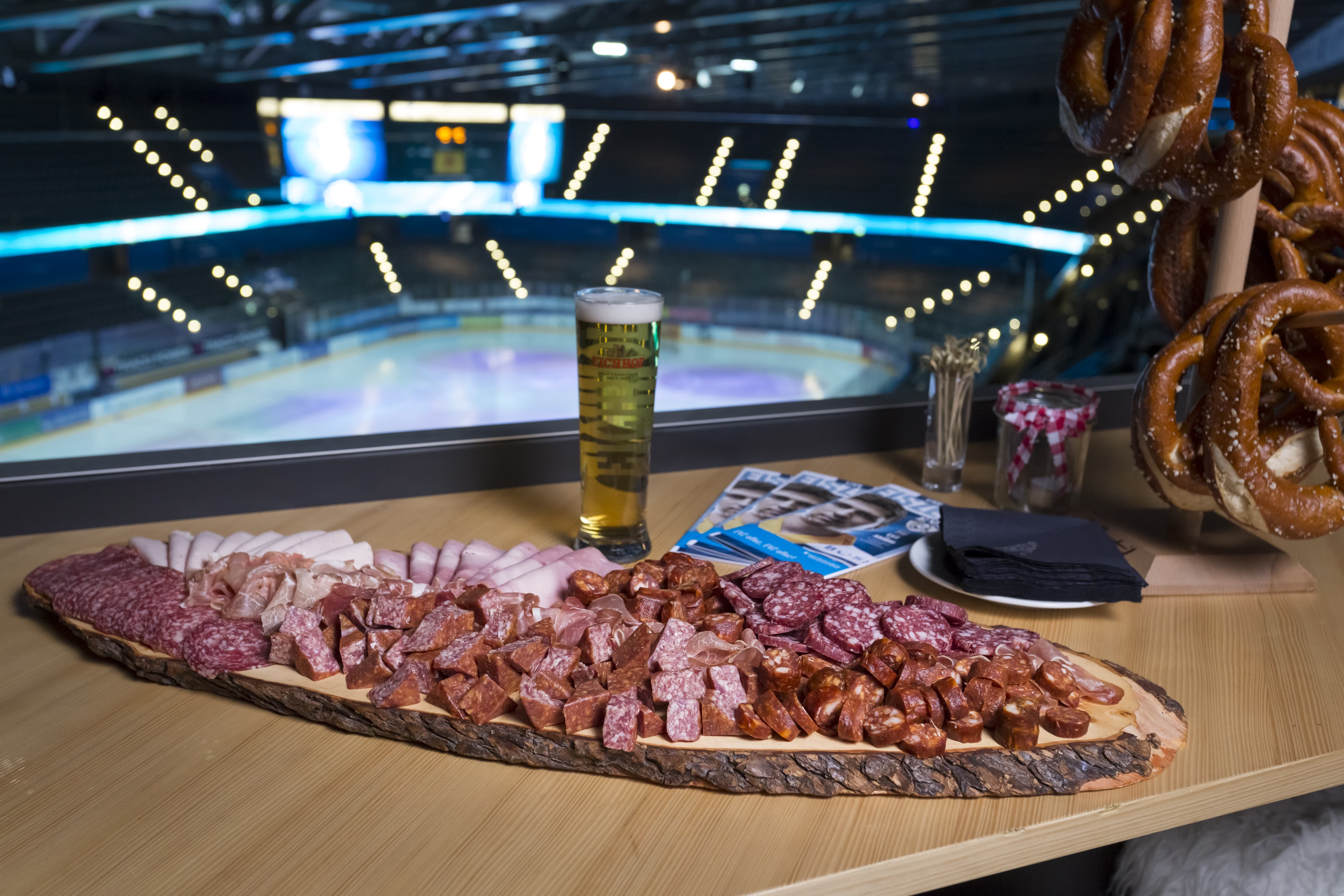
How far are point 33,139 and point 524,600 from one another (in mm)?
9074

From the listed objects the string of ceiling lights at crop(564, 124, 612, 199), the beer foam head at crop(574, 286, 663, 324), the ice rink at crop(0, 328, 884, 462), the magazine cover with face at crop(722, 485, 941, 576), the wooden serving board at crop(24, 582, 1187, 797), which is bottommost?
the ice rink at crop(0, 328, 884, 462)

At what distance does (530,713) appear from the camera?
28.0 inches

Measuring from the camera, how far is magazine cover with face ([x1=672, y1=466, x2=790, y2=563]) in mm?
1095

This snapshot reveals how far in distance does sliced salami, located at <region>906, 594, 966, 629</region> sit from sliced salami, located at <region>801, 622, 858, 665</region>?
0.10m

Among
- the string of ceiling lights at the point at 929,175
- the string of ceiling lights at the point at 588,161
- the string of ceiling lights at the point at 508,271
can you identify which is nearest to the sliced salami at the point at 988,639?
the string of ceiling lights at the point at 929,175

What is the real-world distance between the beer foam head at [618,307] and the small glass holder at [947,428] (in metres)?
0.48

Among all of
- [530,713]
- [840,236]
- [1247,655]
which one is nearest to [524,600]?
[530,713]

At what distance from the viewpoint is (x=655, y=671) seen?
76 centimetres

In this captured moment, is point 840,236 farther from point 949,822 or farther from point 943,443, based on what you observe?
point 949,822

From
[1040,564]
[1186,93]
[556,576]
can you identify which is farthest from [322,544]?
[1186,93]

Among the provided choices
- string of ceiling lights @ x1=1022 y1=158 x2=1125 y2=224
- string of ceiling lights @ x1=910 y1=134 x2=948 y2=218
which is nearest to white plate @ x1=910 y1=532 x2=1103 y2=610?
string of ceiling lights @ x1=1022 y1=158 x2=1125 y2=224

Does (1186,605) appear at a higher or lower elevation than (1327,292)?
lower

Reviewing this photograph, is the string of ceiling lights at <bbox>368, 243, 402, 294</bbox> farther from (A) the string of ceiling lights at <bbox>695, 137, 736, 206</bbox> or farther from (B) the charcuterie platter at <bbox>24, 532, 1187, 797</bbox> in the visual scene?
(B) the charcuterie platter at <bbox>24, 532, 1187, 797</bbox>

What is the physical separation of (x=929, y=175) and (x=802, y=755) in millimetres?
8537
